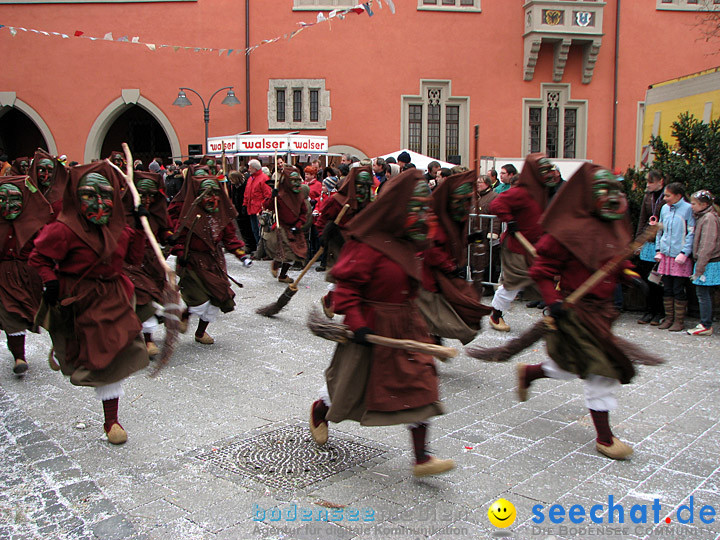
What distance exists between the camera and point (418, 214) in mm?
4254

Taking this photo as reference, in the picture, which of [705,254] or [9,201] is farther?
[705,254]

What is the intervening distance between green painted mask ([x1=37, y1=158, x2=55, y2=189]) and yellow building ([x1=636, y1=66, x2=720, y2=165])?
9331 millimetres

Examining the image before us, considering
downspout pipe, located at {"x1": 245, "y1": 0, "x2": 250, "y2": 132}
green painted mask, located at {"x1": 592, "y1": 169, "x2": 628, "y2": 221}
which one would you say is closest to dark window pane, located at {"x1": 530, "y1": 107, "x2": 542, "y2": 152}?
downspout pipe, located at {"x1": 245, "y1": 0, "x2": 250, "y2": 132}

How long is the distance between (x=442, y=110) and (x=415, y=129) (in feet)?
3.63

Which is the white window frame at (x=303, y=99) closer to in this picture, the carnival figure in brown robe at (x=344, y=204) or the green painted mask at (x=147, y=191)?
the carnival figure in brown robe at (x=344, y=204)

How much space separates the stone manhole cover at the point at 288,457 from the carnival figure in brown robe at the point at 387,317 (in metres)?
0.49

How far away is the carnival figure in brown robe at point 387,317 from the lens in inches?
165

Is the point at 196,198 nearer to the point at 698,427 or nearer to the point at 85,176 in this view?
the point at 85,176

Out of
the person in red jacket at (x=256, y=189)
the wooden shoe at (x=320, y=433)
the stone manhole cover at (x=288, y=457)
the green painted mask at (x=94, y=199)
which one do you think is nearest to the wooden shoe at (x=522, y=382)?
the stone manhole cover at (x=288, y=457)

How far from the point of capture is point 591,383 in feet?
15.5

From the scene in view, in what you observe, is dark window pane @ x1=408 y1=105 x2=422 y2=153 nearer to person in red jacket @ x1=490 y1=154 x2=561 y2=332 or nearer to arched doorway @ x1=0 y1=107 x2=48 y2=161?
arched doorway @ x1=0 y1=107 x2=48 y2=161

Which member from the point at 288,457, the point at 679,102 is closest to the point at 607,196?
the point at 288,457

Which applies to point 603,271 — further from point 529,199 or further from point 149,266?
point 149,266

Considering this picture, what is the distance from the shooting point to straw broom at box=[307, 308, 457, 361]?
4086 mm
